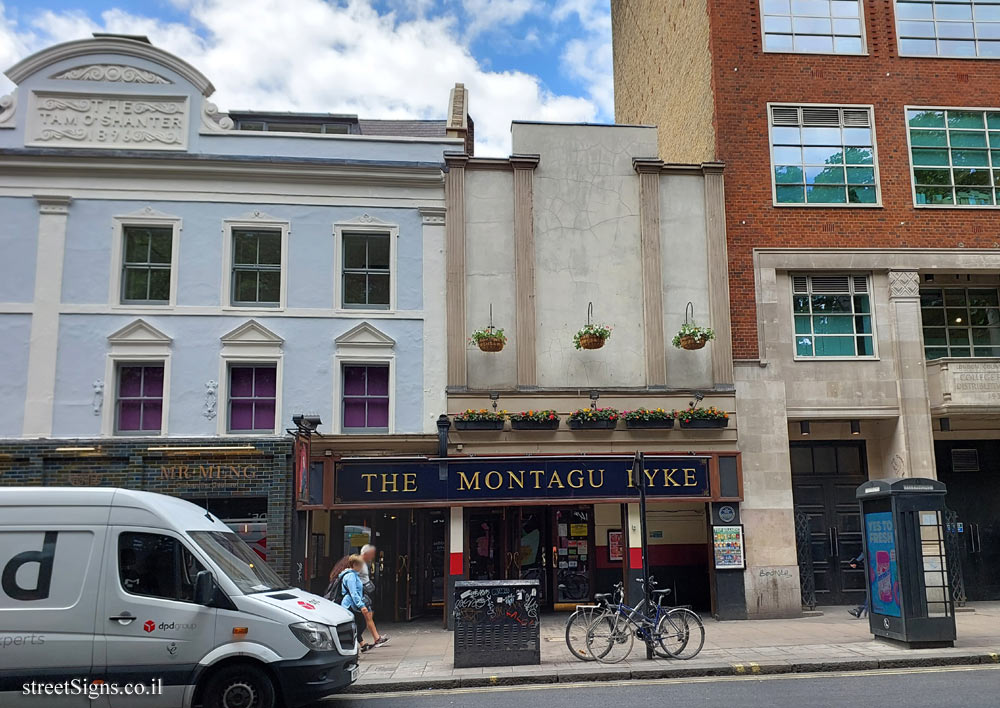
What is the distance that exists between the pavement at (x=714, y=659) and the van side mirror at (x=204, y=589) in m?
2.91

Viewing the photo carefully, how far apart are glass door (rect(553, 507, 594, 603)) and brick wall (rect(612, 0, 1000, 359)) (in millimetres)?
4980

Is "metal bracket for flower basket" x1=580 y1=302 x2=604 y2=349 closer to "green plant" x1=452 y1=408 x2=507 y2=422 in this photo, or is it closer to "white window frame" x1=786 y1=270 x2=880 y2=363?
"green plant" x1=452 y1=408 x2=507 y2=422

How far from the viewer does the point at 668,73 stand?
22672mm

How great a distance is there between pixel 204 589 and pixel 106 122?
1215cm

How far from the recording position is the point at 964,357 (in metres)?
18.6

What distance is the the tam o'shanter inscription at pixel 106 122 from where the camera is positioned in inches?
671

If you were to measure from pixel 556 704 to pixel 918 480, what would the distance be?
6.66 m

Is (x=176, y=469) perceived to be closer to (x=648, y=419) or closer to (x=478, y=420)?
(x=478, y=420)

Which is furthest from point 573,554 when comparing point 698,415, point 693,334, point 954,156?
point 954,156

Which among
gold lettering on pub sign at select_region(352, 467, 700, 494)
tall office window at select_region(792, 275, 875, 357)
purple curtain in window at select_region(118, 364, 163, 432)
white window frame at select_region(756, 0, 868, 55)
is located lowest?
gold lettering on pub sign at select_region(352, 467, 700, 494)

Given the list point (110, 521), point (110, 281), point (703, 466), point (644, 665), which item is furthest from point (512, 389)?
point (110, 521)

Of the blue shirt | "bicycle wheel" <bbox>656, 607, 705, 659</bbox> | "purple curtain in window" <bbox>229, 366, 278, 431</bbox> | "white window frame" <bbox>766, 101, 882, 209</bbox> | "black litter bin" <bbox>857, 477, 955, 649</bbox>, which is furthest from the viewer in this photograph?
"white window frame" <bbox>766, 101, 882, 209</bbox>

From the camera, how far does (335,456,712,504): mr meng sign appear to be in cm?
1602

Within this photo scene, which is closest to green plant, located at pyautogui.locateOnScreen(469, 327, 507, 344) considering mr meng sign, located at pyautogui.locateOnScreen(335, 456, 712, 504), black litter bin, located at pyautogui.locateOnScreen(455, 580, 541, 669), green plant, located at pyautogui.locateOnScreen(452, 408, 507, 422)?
green plant, located at pyautogui.locateOnScreen(452, 408, 507, 422)
